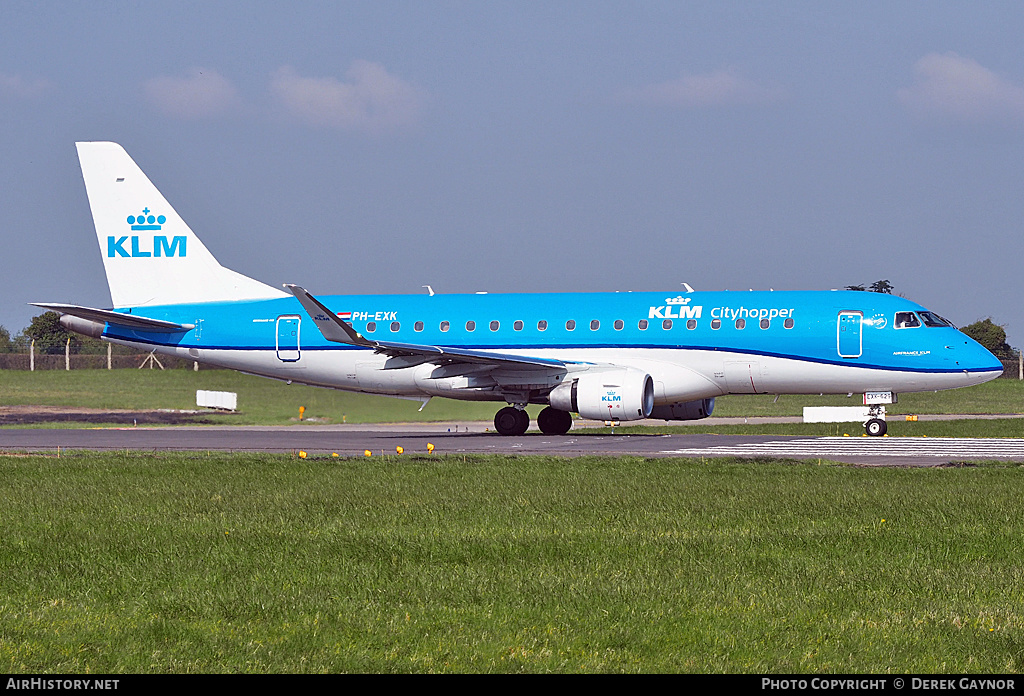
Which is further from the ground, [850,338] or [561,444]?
[850,338]

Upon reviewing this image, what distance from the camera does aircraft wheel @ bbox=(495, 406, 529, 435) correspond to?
3478 centimetres

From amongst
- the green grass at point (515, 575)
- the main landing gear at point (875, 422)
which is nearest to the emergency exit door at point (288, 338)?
the main landing gear at point (875, 422)

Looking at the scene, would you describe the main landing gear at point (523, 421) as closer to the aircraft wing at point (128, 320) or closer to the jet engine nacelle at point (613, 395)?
the jet engine nacelle at point (613, 395)

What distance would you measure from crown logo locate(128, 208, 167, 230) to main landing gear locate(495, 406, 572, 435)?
12.3 metres

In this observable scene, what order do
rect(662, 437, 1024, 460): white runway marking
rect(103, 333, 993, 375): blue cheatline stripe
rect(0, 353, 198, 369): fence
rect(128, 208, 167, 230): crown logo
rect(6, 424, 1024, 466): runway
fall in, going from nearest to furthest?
rect(6, 424, 1024, 466): runway < rect(662, 437, 1024, 460): white runway marking < rect(103, 333, 993, 375): blue cheatline stripe < rect(128, 208, 167, 230): crown logo < rect(0, 353, 198, 369): fence

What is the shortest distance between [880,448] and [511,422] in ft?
38.6

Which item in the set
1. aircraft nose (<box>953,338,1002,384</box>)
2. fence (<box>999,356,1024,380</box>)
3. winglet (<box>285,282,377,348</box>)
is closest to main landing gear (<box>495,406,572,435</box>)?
winglet (<box>285,282,377,348</box>)

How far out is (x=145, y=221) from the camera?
123ft

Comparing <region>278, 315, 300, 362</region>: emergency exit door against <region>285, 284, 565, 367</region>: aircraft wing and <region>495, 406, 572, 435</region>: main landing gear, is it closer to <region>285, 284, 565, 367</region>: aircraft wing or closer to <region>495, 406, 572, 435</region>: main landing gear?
<region>285, 284, 565, 367</region>: aircraft wing

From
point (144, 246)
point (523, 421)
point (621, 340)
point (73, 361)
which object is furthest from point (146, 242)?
point (73, 361)

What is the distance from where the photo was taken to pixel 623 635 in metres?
8.38

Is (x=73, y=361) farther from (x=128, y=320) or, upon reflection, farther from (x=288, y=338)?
(x=288, y=338)

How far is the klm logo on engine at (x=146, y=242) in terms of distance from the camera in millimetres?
37281

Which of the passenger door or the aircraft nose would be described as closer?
the aircraft nose
